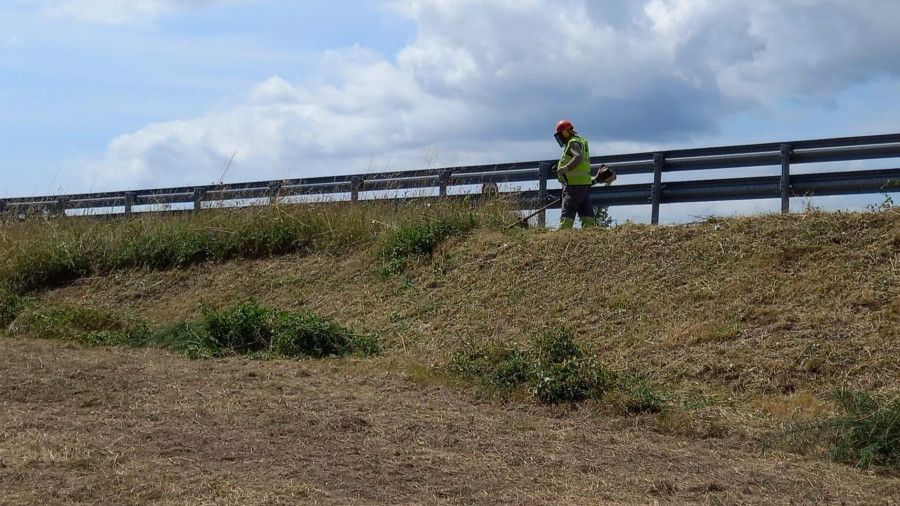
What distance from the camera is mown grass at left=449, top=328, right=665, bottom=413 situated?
815cm

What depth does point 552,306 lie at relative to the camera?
10.9m

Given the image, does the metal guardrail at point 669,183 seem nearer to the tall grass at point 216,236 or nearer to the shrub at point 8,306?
the tall grass at point 216,236

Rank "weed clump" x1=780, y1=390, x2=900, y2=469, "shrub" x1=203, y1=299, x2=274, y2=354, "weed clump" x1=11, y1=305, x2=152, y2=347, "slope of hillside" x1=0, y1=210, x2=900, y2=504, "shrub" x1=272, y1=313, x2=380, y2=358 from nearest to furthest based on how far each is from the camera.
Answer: "weed clump" x1=780, y1=390, x2=900, y2=469 < "slope of hillside" x1=0, y1=210, x2=900, y2=504 < "shrub" x1=272, y1=313, x2=380, y2=358 < "shrub" x1=203, y1=299, x2=274, y2=354 < "weed clump" x1=11, y1=305, x2=152, y2=347

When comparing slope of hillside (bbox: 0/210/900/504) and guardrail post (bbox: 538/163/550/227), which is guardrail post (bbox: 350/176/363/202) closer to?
slope of hillside (bbox: 0/210/900/504)

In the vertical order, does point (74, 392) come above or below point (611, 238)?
below

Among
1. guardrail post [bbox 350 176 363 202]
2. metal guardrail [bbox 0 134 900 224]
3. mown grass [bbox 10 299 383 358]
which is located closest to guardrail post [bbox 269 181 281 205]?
metal guardrail [bbox 0 134 900 224]

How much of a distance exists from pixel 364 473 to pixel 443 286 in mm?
6538

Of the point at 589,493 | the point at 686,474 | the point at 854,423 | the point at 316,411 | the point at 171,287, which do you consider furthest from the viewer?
the point at 171,287

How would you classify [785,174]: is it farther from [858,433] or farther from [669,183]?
[858,433]

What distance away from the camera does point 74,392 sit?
821cm

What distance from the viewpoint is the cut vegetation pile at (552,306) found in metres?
8.15

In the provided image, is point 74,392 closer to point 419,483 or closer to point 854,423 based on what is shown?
point 419,483

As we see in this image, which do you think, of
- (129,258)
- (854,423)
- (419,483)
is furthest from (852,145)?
(129,258)

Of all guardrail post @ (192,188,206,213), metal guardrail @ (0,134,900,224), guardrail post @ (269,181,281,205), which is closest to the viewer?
metal guardrail @ (0,134,900,224)
